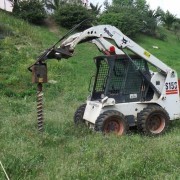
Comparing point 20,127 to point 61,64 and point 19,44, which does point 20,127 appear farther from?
Answer: point 19,44

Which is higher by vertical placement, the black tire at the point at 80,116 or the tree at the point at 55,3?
the tree at the point at 55,3

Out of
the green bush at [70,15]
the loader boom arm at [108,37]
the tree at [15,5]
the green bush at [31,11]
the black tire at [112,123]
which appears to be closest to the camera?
the black tire at [112,123]

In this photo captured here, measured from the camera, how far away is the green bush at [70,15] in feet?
97.8

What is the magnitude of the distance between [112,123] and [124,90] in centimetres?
96

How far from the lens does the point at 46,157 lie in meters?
7.34

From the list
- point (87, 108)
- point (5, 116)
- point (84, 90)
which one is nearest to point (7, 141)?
point (87, 108)

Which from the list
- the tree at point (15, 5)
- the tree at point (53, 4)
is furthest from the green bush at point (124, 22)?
the tree at point (15, 5)

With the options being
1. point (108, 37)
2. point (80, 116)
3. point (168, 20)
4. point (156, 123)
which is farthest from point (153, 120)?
point (168, 20)

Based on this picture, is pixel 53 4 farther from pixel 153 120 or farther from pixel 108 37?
pixel 153 120

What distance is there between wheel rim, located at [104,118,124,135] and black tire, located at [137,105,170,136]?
18.4 inches

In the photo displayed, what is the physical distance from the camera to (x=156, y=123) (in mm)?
10180

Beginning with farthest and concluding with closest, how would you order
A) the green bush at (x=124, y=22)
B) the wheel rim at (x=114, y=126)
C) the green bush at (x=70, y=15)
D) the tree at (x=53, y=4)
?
the tree at (x=53, y=4)
the green bush at (x=124, y=22)
the green bush at (x=70, y=15)
the wheel rim at (x=114, y=126)

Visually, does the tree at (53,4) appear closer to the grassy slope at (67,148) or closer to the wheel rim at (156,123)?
the grassy slope at (67,148)

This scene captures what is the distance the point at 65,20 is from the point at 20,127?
2083 cm
